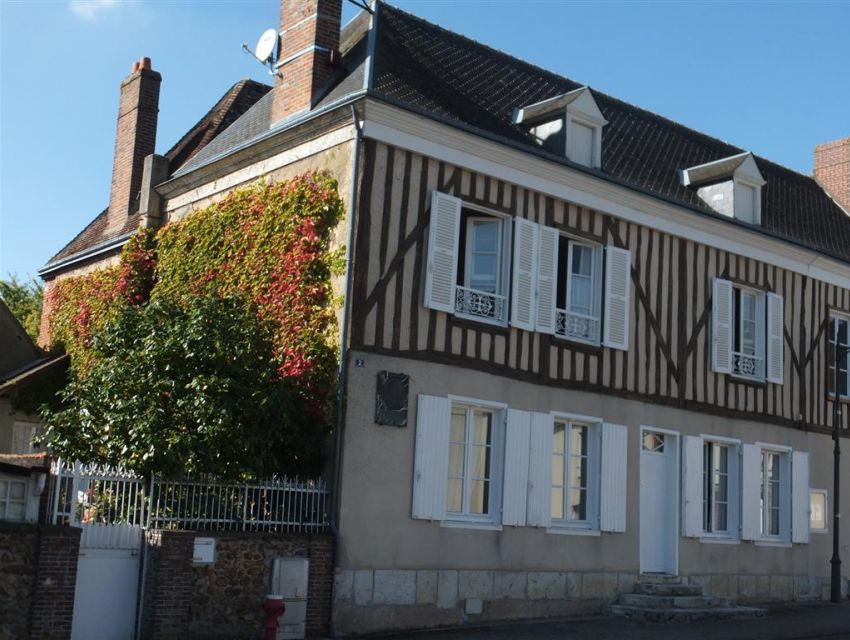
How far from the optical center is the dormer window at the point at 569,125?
1494 cm

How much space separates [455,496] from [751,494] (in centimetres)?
576

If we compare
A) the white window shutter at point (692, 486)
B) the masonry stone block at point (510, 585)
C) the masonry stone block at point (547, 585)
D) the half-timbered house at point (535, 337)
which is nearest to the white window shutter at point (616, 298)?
the half-timbered house at point (535, 337)

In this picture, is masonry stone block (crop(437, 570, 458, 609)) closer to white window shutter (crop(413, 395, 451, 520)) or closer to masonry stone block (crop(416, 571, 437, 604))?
masonry stone block (crop(416, 571, 437, 604))

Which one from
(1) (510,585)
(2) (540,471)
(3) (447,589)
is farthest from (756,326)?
(3) (447,589)

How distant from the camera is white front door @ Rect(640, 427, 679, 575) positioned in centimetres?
1541

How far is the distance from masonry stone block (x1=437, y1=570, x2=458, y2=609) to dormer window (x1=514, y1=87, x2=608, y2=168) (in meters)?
5.83

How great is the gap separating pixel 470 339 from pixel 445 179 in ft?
6.54

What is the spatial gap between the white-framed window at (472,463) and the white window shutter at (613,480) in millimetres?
1884

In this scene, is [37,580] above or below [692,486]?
below

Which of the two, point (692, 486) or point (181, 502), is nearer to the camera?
point (181, 502)

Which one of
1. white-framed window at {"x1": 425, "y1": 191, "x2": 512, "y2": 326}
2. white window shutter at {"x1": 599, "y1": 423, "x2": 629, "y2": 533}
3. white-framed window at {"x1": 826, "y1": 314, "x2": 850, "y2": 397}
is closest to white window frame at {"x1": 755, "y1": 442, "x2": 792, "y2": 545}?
white-framed window at {"x1": 826, "y1": 314, "x2": 850, "y2": 397}

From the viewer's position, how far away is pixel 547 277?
14.3 m

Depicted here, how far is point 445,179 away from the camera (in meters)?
13.5

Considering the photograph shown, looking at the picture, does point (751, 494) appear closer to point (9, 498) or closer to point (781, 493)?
point (781, 493)
